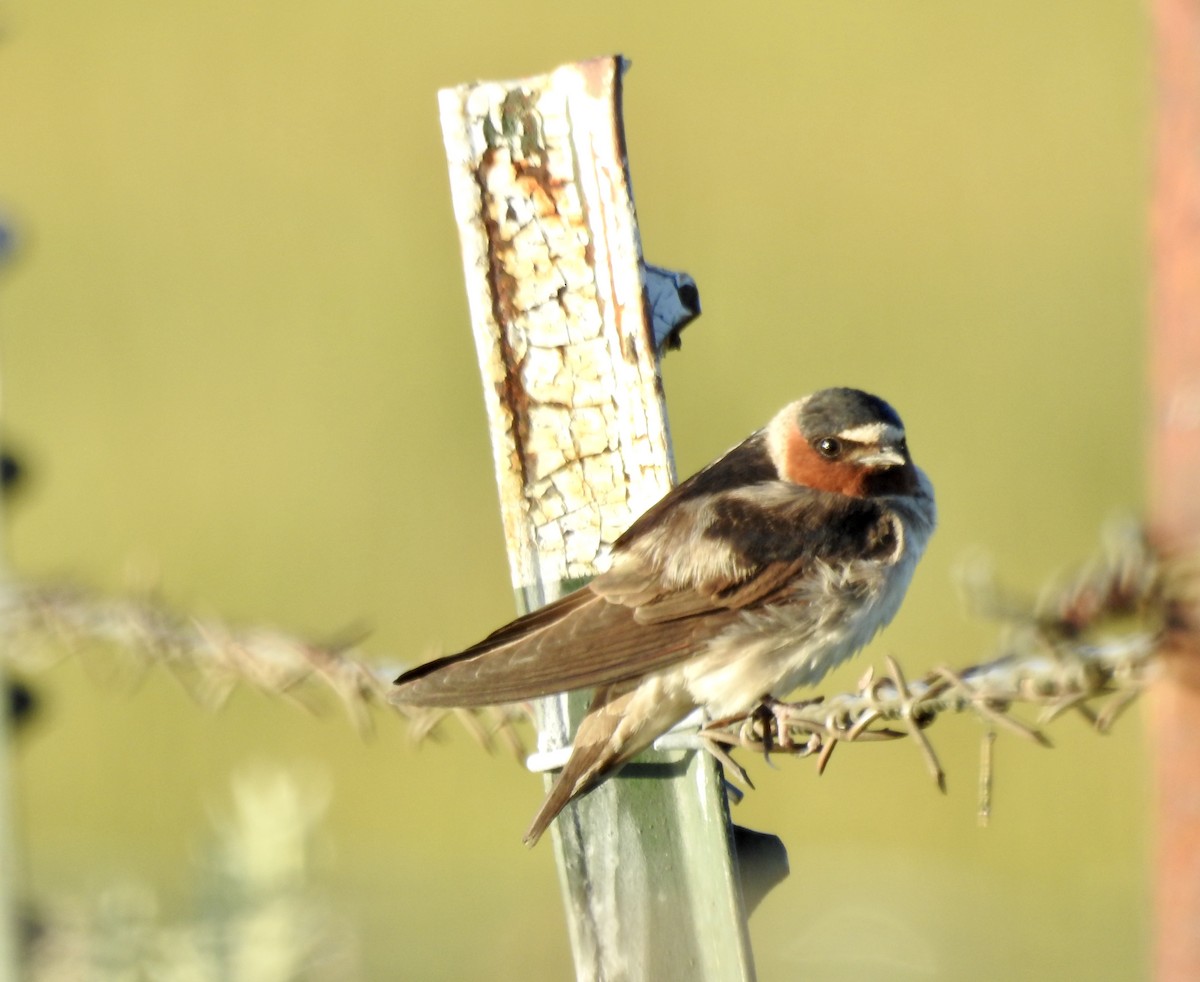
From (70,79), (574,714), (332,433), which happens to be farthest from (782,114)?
(574,714)

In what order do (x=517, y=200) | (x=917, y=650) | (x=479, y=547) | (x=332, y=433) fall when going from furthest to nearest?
1. (x=332, y=433)
2. (x=479, y=547)
3. (x=917, y=650)
4. (x=517, y=200)

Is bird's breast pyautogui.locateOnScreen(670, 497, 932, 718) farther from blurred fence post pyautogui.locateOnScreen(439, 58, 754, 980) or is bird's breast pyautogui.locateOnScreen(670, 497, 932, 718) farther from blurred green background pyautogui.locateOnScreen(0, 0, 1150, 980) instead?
blurred green background pyautogui.locateOnScreen(0, 0, 1150, 980)

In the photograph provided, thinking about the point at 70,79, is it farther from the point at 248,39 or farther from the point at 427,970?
the point at 427,970

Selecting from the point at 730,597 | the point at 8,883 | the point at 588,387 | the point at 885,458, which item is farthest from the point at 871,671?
the point at 8,883

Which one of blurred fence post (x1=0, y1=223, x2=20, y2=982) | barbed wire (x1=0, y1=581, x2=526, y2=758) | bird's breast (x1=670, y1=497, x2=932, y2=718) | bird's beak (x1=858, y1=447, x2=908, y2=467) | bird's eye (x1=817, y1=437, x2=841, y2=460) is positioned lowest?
blurred fence post (x1=0, y1=223, x2=20, y2=982)

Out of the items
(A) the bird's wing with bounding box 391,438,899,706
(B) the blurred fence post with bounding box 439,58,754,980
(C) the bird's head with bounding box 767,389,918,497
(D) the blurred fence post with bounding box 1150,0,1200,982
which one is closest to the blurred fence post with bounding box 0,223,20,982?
(A) the bird's wing with bounding box 391,438,899,706

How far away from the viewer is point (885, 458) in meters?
2.74

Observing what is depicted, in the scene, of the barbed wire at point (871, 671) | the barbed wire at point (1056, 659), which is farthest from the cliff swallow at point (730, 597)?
the barbed wire at point (1056, 659)

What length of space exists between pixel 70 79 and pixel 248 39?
1091 millimetres

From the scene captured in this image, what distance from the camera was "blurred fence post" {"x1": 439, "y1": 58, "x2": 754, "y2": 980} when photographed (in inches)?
78.8

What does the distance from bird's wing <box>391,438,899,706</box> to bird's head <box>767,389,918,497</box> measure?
3.8 inches

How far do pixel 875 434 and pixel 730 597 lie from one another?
0.48 meters

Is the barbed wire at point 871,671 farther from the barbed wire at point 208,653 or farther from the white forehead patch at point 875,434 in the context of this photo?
the white forehead patch at point 875,434

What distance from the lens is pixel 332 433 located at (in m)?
7.79
